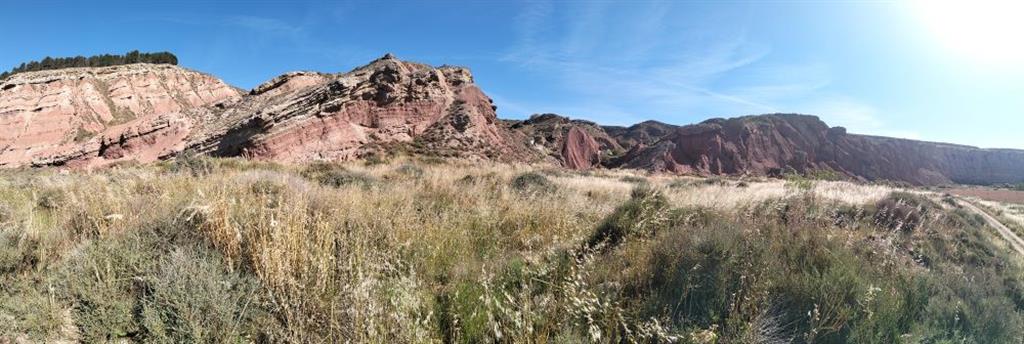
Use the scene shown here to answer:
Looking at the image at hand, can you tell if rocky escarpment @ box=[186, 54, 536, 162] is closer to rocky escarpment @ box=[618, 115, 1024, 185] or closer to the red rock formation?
the red rock formation

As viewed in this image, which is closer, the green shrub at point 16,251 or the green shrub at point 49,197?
the green shrub at point 16,251

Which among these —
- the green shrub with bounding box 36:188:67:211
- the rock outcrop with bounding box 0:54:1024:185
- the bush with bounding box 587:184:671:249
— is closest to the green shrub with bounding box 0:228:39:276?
the green shrub with bounding box 36:188:67:211

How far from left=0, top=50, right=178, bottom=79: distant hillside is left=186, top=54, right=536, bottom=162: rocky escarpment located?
41921 mm

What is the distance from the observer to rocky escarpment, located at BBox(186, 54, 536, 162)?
21859 millimetres

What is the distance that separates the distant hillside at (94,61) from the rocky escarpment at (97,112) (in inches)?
333

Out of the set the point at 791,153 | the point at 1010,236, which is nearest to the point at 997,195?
the point at 791,153

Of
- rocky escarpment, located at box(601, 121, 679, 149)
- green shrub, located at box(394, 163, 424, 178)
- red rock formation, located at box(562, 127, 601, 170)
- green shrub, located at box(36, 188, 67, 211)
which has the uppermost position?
rocky escarpment, located at box(601, 121, 679, 149)

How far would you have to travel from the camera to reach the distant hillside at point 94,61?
52600mm

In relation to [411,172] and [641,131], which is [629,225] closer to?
[411,172]

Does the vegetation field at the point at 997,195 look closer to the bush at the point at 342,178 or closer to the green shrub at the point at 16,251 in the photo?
the bush at the point at 342,178

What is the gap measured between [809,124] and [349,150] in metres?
79.8

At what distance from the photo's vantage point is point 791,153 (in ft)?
222

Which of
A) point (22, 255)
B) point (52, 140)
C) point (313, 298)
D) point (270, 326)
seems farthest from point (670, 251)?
point (52, 140)

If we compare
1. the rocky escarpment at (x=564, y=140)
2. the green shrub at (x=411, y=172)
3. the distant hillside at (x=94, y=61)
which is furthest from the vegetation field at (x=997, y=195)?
the distant hillside at (x=94, y=61)
